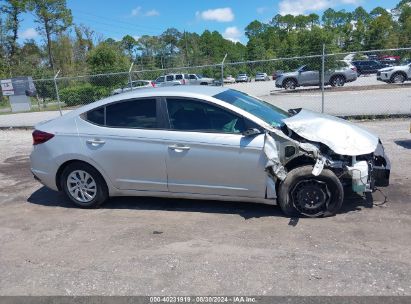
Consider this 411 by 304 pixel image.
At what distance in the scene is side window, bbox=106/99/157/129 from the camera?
536cm

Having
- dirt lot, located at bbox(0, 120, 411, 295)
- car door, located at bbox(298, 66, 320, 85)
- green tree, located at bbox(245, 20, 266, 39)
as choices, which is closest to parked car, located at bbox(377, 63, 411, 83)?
car door, located at bbox(298, 66, 320, 85)

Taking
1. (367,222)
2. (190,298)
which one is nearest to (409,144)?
(367,222)

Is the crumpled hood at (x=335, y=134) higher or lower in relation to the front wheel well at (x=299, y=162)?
higher

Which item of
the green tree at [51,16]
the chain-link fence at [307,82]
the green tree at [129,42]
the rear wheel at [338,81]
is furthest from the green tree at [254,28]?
the rear wheel at [338,81]

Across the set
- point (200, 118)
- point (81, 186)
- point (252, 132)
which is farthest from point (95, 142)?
point (252, 132)

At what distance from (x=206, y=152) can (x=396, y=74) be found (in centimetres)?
2261

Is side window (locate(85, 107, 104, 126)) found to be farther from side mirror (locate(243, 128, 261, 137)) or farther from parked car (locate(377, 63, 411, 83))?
parked car (locate(377, 63, 411, 83))

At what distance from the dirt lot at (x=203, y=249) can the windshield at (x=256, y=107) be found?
43.9 inches

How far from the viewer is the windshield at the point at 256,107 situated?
5184mm

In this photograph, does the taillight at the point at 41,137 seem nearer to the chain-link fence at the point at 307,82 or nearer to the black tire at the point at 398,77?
the chain-link fence at the point at 307,82

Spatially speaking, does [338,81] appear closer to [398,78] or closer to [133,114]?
[398,78]

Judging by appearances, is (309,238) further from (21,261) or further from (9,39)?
(9,39)

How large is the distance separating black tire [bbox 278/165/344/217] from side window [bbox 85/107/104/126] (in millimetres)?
2502

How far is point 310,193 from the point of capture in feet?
15.7
